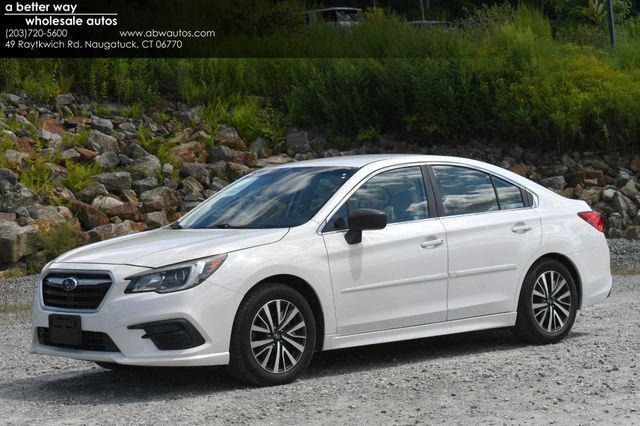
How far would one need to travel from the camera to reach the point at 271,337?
805cm

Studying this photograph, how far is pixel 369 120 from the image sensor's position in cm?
2314

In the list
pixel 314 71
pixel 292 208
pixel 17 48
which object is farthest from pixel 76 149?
pixel 292 208

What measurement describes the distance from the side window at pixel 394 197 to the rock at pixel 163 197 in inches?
429

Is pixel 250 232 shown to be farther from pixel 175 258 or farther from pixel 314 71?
pixel 314 71

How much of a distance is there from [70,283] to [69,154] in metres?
12.7

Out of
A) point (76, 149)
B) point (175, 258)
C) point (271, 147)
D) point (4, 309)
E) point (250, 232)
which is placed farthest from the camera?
point (271, 147)

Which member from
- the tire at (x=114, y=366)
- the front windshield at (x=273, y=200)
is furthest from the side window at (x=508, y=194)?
the tire at (x=114, y=366)

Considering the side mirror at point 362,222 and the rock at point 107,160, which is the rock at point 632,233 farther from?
the side mirror at point 362,222

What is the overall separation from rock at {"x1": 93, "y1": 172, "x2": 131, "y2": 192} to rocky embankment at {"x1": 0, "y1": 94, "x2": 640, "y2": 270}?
0.06ft

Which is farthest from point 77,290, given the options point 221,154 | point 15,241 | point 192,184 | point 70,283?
point 221,154

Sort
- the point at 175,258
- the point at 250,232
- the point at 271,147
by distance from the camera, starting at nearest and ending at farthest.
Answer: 1. the point at 175,258
2. the point at 250,232
3. the point at 271,147

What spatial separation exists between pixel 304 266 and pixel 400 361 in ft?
4.83

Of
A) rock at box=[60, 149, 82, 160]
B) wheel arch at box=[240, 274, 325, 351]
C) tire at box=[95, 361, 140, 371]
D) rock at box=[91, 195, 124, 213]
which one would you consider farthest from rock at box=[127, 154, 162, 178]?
wheel arch at box=[240, 274, 325, 351]

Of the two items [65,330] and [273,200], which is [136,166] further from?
[65,330]
